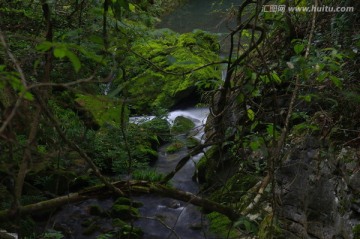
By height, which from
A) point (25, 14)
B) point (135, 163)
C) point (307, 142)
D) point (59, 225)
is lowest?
point (59, 225)

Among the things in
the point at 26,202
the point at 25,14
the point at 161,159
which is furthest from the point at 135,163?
the point at 25,14

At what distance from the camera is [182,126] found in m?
8.41

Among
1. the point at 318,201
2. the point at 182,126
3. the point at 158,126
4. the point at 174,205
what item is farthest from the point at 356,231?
the point at 182,126

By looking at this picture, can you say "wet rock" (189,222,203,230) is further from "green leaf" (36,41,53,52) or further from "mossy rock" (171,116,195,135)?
"green leaf" (36,41,53,52)

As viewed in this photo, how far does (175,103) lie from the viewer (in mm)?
10203

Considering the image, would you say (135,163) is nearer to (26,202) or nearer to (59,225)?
(59,225)

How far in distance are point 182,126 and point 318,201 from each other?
5.08 metres

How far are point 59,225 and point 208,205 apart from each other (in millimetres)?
3234

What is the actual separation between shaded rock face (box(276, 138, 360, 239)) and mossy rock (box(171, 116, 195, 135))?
4.40 m

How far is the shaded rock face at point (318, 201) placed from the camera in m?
3.28

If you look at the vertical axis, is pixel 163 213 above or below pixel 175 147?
below

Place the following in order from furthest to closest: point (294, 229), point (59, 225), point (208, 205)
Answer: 1. point (59, 225)
2. point (294, 229)
3. point (208, 205)

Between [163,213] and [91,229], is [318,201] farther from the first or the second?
[91,229]

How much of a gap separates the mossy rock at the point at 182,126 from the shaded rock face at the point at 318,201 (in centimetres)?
440
